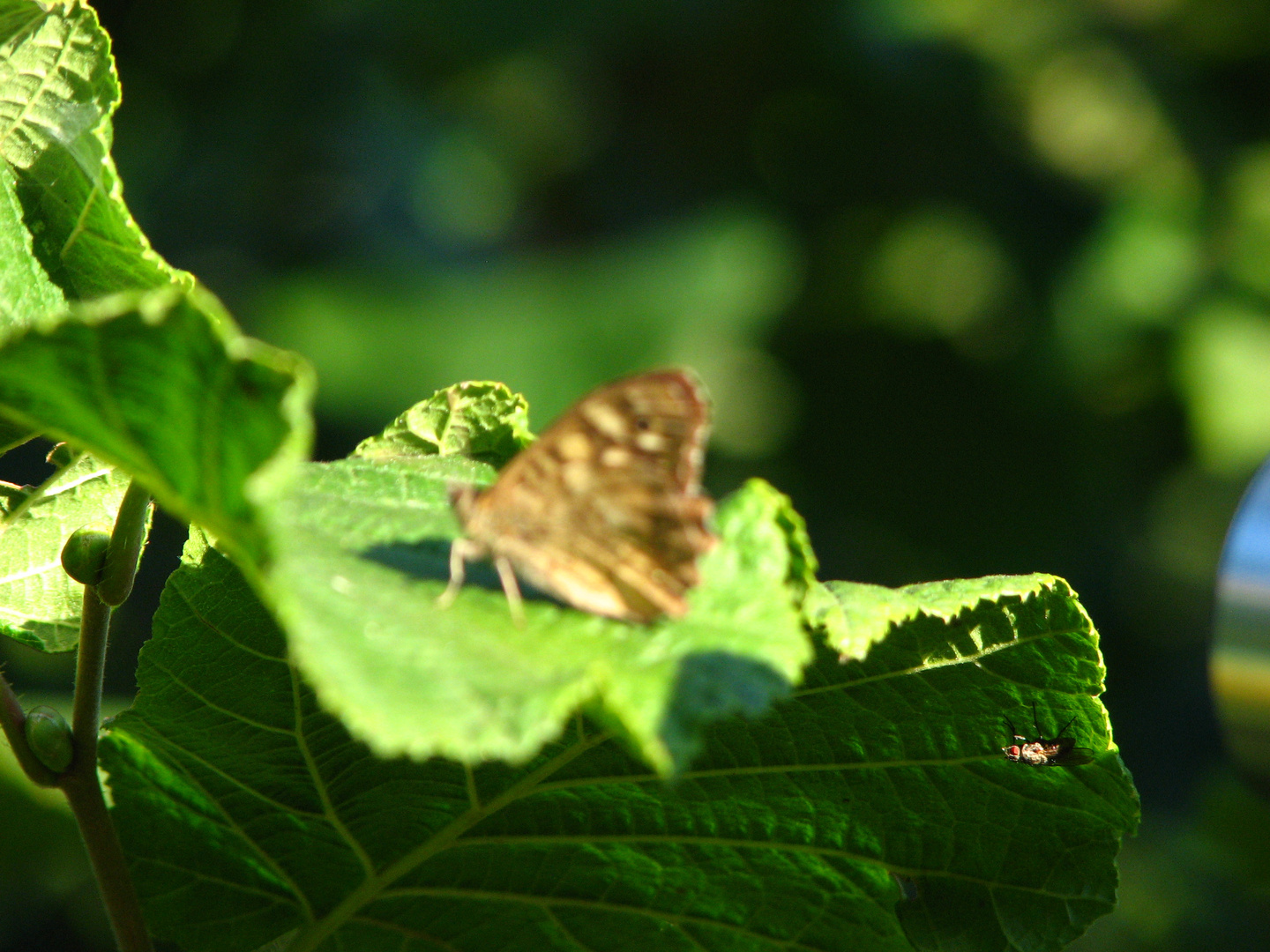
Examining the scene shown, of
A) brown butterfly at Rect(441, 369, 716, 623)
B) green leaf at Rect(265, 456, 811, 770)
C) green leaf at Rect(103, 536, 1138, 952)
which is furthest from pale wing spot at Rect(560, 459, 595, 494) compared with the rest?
green leaf at Rect(103, 536, 1138, 952)

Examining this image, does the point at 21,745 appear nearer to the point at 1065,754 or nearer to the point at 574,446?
the point at 574,446

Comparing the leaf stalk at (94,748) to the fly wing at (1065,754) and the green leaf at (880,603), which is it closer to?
the green leaf at (880,603)

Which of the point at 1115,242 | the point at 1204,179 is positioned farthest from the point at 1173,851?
the point at 1204,179

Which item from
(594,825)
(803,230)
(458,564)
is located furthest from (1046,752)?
(803,230)

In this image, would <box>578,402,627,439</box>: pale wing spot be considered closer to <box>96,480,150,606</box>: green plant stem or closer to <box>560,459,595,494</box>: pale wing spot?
<box>560,459,595,494</box>: pale wing spot

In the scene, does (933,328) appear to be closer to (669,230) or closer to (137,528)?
(669,230)

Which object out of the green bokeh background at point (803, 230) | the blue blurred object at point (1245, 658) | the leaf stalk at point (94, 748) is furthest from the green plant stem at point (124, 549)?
the green bokeh background at point (803, 230)
